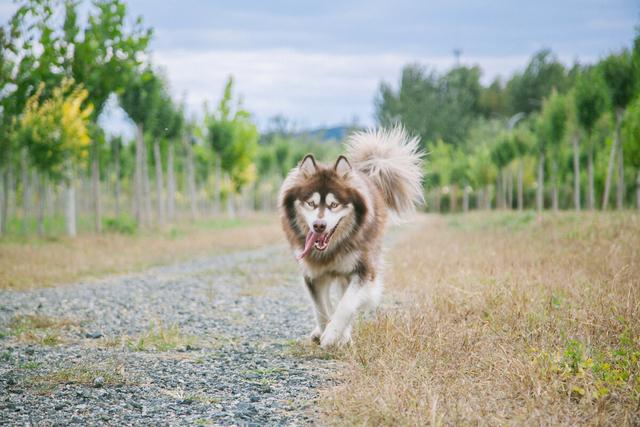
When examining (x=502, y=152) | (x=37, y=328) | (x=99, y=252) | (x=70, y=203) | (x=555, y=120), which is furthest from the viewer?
(x=502, y=152)

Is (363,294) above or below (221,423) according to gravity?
above

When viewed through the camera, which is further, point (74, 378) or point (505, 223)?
point (505, 223)

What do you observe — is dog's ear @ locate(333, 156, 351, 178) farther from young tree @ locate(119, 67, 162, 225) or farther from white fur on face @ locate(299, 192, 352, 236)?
young tree @ locate(119, 67, 162, 225)

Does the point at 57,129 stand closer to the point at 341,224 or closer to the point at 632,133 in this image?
the point at 341,224

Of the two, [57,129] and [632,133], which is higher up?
[57,129]

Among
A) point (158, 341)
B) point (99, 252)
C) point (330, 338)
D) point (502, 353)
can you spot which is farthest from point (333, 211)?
point (99, 252)

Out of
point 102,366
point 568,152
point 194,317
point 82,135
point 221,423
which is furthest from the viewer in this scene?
Answer: point 568,152

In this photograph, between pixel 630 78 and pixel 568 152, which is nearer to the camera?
pixel 630 78

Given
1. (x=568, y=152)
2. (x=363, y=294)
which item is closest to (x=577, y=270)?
(x=363, y=294)

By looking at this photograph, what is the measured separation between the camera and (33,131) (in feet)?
63.5

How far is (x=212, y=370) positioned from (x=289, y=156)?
49189 mm

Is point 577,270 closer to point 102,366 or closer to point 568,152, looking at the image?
point 102,366

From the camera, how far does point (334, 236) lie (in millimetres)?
5734

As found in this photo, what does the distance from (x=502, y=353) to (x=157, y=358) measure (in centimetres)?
305
